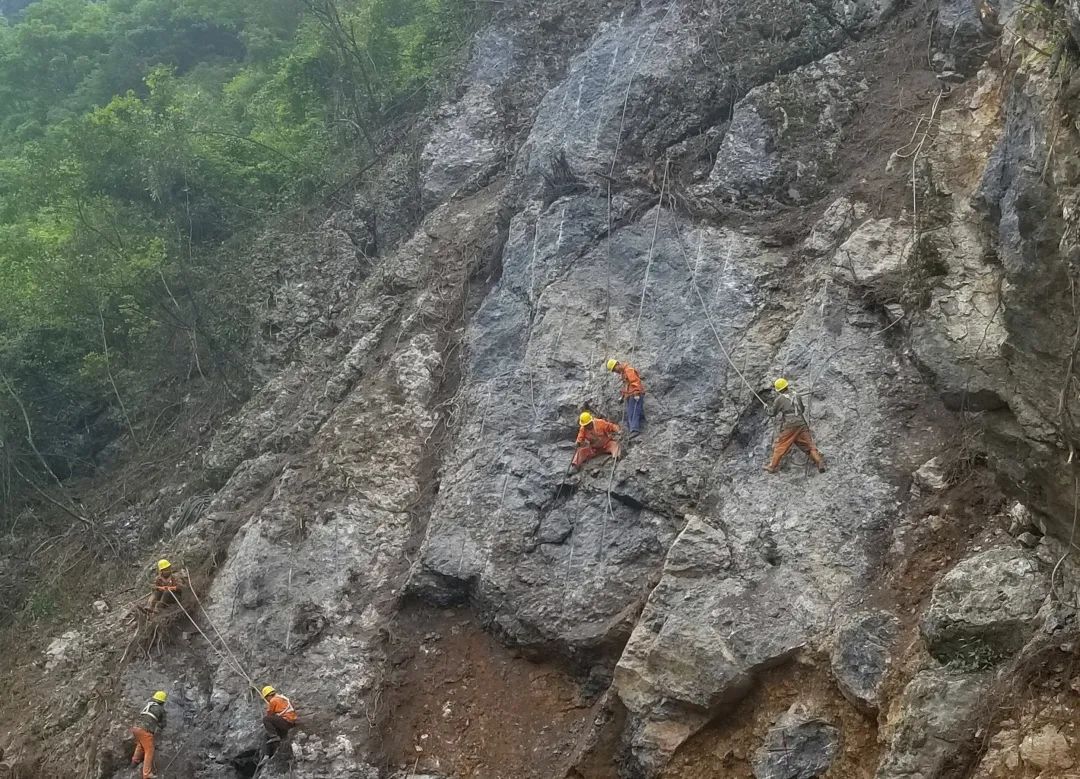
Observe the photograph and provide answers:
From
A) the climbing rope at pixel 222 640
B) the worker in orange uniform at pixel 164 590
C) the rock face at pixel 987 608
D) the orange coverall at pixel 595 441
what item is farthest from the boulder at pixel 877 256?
the worker in orange uniform at pixel 164 590

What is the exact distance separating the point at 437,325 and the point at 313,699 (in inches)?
194

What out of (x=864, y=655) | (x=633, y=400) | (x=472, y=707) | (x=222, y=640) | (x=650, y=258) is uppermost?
(x=650, y=258)

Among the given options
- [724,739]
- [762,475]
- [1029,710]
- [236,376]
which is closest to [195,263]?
[236,376]

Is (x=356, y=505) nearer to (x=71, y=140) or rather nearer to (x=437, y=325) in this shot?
(x=437, y=325)

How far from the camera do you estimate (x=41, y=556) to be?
1312 centimetres

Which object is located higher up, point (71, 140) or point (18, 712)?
point (71, 140)

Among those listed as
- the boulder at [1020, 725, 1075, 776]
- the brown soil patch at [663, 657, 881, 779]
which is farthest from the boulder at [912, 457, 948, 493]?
the boulder at [1020, 725, 1075, 776]

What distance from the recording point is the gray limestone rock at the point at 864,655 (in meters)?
6.45

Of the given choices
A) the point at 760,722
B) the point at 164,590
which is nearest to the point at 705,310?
the point at 760,722

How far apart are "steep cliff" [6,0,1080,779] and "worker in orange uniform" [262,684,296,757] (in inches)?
10.2

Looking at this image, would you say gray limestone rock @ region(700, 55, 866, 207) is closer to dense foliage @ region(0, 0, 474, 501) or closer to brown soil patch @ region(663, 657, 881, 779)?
brown soil patch @ region(663, 657, 881, 779)

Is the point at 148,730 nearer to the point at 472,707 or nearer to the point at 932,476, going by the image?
the point at 472,707

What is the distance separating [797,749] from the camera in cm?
661

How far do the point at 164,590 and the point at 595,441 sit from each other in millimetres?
5261
